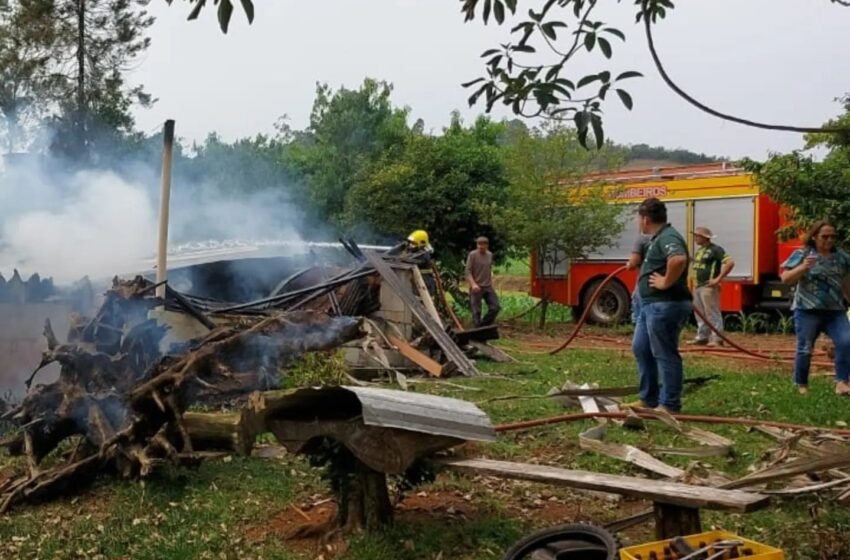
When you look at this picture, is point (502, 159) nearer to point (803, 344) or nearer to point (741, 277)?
point (741, 277)

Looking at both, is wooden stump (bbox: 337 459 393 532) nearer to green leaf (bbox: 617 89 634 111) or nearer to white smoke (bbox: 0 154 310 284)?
green leaf (bbox: 617 89 634 111)

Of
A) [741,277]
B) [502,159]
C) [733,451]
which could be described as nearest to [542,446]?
[733,451]

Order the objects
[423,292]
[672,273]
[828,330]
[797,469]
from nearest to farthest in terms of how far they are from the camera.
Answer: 1. [797,469]
2. [672,273]
3. [828,330]
4. [423,292]

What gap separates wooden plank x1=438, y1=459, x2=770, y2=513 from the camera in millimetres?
3535

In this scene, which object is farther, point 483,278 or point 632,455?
point 483,278

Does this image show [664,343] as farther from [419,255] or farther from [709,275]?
[709,275]

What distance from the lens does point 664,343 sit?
679 centimetres

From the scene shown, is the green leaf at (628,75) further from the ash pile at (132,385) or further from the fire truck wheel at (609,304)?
the fire truck wheel at (609,304)

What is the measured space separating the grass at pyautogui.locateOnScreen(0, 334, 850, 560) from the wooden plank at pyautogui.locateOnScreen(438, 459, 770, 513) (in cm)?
35

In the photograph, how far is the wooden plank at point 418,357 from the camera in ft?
32.8

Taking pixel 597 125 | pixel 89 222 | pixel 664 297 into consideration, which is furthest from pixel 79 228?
pixel 597 125

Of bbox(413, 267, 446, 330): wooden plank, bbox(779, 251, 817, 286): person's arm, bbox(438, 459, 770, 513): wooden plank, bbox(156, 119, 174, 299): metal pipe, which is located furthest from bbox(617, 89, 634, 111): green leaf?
bbox(413, 267, 446, 330): wooden plank

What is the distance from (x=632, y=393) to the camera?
309 inches

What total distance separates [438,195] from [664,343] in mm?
11627
